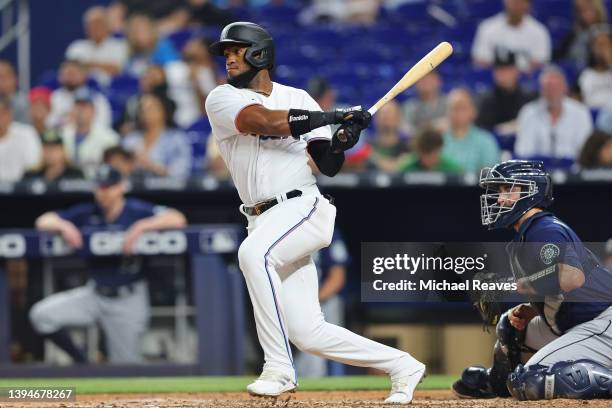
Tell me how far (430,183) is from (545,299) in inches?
142

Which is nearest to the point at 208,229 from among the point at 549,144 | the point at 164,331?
the point at 164,331

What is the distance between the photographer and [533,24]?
9.93m

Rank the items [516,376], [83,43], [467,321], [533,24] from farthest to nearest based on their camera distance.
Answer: [83,43], [533,24], [467,321], [516,376]

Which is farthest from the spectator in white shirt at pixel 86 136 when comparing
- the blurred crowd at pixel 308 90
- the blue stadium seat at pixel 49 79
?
the blue stadium seat at pixel 49 79

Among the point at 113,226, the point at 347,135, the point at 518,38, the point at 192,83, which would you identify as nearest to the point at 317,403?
the point at 347,135

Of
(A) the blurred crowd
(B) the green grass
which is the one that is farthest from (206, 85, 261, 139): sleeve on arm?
(A) the blurred crowd

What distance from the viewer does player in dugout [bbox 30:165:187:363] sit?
741cm

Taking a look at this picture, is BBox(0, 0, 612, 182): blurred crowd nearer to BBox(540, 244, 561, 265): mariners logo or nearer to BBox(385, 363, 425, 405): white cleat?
BBox(540, 244, 561, 265): mariners logo

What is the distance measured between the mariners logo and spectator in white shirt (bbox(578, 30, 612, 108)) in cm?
497

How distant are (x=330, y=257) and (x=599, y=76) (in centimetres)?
309

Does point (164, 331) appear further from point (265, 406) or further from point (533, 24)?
point (533, 24)

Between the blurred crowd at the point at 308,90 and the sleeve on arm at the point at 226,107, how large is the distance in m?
4.06

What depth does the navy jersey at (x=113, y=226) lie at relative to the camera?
764 centimetres

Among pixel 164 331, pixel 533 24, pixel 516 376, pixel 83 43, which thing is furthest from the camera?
pixel 83 43
